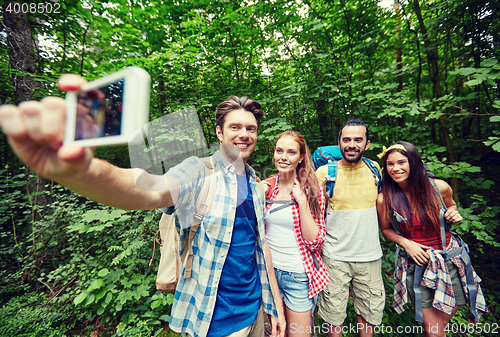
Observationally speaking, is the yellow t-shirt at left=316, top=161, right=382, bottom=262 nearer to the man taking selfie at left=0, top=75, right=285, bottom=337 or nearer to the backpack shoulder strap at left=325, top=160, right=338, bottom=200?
the backpack shoulder strap at left=325, top=160, right=338, bottom=200

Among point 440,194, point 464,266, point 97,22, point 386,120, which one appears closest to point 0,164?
point 97,22

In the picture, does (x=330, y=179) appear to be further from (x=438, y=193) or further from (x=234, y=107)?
(x=234, y=107)

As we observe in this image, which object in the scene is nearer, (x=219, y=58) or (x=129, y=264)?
(x=129, y=264)

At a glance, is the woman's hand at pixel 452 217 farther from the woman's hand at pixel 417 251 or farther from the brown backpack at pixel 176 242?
the brown backpack at pixel 176 242

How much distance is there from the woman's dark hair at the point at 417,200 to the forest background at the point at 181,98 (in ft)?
3.08

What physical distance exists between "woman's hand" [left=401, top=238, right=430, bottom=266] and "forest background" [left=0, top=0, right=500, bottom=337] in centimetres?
118

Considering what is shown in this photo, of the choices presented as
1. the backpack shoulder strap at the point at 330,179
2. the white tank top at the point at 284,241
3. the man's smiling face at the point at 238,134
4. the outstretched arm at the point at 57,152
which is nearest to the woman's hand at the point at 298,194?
the white tank top at the point at 284,241

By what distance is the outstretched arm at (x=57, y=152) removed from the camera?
1.49 ft

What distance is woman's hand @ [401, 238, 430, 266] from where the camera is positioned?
6.45 feet

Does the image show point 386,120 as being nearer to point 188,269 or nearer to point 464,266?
point 464,266

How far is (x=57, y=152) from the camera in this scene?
1.73ft

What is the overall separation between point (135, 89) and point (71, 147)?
25cm

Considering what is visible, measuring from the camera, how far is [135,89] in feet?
1.69

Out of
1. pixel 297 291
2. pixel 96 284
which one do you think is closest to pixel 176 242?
pixel 297 291
